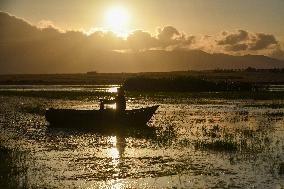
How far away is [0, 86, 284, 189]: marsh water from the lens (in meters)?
15.8

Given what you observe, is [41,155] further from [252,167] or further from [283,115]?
[283,115]

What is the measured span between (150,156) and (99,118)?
11.9 meters

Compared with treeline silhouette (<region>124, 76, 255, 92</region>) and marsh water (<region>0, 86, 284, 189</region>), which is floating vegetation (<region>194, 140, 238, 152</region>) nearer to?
marsh water (<region>0, 86, 284, 189</region>)

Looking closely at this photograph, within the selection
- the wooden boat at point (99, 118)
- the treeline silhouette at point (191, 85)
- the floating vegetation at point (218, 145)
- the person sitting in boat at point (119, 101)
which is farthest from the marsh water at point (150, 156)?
the treeline silhouette at point (191, 85)

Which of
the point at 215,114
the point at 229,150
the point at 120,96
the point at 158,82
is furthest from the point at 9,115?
the point at 158,82

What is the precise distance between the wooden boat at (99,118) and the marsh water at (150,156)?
1.03 meters

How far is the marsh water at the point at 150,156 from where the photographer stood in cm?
A: 1580

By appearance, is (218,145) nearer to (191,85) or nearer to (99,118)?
(99,118)

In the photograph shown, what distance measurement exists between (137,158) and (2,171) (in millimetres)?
5321

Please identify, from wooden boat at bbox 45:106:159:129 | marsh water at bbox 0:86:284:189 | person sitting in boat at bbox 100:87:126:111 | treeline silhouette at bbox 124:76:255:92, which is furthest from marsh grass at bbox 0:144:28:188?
treeline silhouette at bbox 124:76:255:92

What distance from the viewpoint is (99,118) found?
31766 mm

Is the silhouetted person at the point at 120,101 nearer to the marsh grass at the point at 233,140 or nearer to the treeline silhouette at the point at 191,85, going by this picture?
the marsh grass at the point at 233,140

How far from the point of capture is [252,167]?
1781 cm

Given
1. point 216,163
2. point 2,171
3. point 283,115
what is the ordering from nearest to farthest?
point 2,171 < point 216,163 < point 283,115
